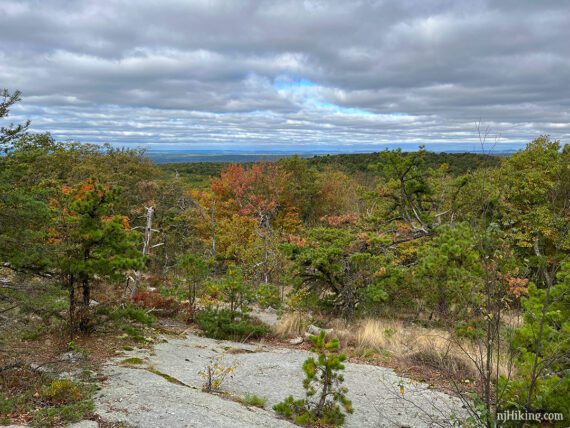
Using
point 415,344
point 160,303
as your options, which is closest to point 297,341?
point 415,344

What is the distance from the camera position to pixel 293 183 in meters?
30.7

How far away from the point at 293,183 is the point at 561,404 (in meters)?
27.1

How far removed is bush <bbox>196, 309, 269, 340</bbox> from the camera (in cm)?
1002

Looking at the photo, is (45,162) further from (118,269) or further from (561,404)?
(561,404)

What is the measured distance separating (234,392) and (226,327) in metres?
3.66

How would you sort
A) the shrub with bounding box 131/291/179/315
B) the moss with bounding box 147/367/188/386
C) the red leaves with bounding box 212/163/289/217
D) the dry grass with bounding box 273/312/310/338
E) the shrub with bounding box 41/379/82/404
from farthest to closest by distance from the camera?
the red leaves with bounding box 212/163/289/217, the shrub with bounding box 131/291/179/315, the dry grass with bounding box 273/312/310/338, the moss with bounding box 147/367/188/386, the shrub with bounding box 41/379/82/404

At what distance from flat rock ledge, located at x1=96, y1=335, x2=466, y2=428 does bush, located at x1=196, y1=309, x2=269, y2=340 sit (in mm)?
813

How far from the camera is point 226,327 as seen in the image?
A: 1004cm

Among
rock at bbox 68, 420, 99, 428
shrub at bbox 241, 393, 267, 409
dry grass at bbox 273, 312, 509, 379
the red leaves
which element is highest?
the red leaves

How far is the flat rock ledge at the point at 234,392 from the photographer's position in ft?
16.6

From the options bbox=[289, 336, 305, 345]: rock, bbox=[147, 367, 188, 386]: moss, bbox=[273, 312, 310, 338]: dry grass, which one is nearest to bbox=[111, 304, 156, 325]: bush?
bbox=[147, 367, 188, 386]: moss

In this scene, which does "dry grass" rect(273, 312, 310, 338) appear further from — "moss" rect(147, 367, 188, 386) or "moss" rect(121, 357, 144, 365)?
"moss" rect(147, 367, 188, 386)

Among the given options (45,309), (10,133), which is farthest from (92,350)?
(10,133)

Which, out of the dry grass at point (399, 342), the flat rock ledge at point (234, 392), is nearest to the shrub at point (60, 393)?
the flat rock ledge at point (234, 392)
